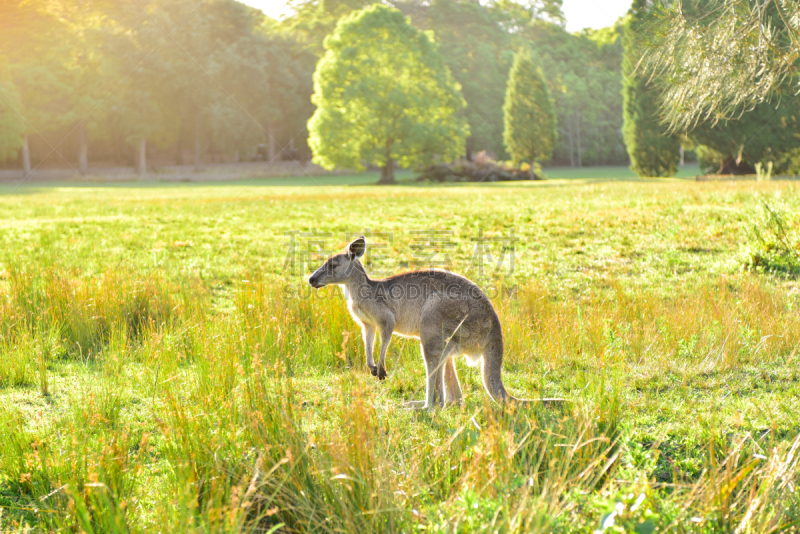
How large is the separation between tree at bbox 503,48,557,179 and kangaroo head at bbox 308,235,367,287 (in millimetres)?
41644

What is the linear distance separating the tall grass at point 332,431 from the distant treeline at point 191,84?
152ft

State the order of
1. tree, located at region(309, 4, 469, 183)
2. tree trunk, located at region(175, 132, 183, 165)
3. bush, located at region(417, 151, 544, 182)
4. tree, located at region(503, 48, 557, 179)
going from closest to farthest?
tree, located at region(309, 4, 469, 183)
bush, located at region(417, 151, 544, 182)
tree, located at region(503, 48, 557, 179)
tree trunk, located at region(175, 132, 183, 165)

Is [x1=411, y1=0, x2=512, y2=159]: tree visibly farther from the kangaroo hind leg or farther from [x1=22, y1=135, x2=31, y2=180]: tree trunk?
the kangaroo hind leg

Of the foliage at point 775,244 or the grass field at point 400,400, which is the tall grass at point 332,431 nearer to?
the grass field at point 400,400

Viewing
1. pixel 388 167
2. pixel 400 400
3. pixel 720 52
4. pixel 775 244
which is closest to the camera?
pixel 400 400

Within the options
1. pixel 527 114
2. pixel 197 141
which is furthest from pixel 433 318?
pixel 197 141

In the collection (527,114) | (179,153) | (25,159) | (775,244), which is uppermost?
(527,114)

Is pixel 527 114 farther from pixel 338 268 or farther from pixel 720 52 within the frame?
pixel 338 268

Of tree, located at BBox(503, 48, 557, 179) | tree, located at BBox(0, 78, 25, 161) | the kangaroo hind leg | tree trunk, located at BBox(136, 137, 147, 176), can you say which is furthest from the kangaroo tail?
tree trunk, located at BBox(136, 137, 147, 176)

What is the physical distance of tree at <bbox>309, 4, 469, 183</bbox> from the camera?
41.8m

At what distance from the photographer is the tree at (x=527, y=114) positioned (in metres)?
45.2

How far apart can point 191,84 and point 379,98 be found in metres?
21.2

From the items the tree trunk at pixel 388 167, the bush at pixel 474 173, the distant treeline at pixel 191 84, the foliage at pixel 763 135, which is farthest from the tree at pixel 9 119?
the foliage at pixel 763 135

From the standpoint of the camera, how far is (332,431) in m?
3.55
